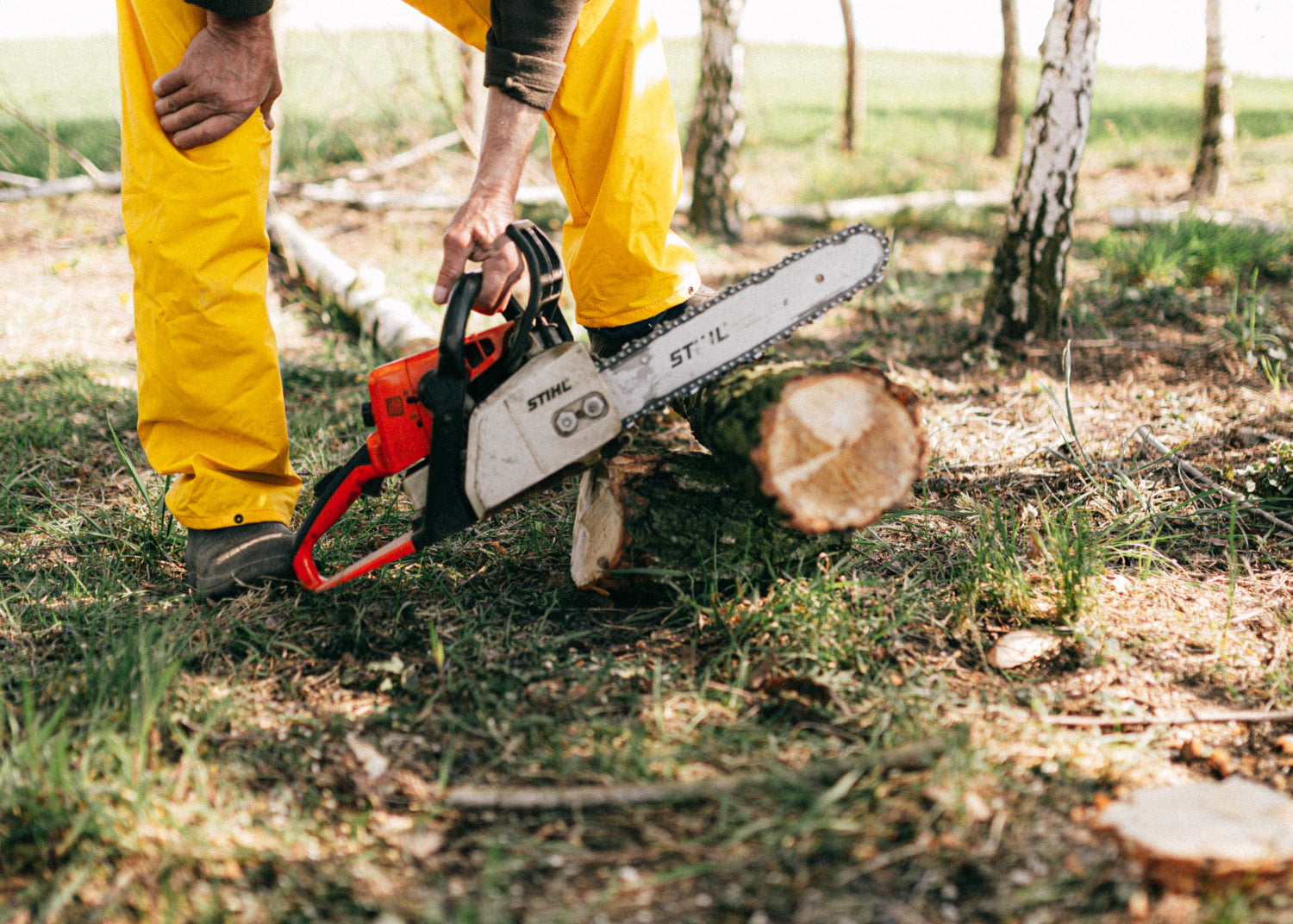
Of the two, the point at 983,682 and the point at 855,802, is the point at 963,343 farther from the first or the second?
the point at 855,802

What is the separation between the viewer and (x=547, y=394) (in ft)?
5.92

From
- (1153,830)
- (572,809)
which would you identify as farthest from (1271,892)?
(572,809)

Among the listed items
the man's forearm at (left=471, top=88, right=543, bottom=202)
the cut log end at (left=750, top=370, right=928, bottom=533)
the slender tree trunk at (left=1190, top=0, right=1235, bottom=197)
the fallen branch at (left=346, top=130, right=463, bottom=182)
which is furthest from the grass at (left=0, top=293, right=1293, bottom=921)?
the slender tree trunk at (left=1190, top=0, right=1235, bottom=197)

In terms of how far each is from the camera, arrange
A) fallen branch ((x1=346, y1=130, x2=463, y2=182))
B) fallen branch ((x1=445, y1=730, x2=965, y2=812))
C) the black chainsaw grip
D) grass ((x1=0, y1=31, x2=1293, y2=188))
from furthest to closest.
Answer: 1. grass ((x1=0, y1=31, x2=1293, y2=188))
2. fallen branch ((x1=346, y1=130, x2=463, y2=182))
3. the black chainsaw grip
4. fallen branch ((x1=445, y1=730, x2=965, y2=812))

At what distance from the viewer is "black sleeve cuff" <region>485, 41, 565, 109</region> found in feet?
6.36

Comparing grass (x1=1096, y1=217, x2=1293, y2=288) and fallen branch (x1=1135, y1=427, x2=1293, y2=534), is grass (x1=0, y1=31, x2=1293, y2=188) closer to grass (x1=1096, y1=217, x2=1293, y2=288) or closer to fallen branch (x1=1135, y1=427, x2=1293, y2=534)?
grass (x1=1096, y1=217, x2=1293, y2=288)

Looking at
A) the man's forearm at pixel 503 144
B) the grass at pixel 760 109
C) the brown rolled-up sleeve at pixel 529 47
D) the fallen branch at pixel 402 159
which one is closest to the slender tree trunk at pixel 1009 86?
the grass at pixel 760 109

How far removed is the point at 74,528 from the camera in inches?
94.4

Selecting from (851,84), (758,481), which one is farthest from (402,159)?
(758,481)

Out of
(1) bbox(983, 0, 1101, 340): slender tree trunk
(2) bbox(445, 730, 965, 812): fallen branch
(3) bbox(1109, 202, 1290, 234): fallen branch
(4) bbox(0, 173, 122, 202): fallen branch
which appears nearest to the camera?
(2) bbox(445, 730, 965, 812): fallen branch

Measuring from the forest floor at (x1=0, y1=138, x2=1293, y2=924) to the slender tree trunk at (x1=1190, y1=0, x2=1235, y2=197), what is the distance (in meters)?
4.01

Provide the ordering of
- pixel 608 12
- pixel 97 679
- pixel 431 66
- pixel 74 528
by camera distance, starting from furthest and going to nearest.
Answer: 1. pixel 431 66
2. pixel 74 528
3. pixel 608 12
4. pixel 97 679

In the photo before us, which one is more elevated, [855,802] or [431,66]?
[431,66]

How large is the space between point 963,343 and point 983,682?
92.7 inches
